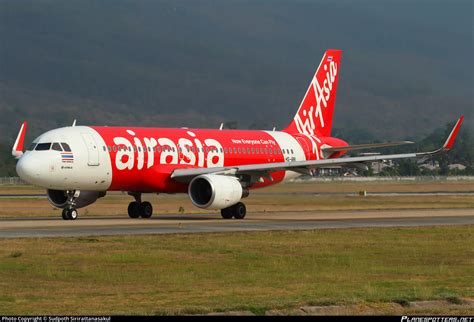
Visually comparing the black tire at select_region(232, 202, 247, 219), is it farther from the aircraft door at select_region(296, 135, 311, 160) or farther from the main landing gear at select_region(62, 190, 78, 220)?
the aircraft door at select_region(296, 135, 311, 160)

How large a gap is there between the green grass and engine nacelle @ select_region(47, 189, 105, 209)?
46.0 ft

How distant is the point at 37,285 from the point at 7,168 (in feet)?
359

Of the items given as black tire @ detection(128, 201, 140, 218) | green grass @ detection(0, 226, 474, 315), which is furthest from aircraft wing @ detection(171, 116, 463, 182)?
green grass @ detection(0, 226, 474, 315)

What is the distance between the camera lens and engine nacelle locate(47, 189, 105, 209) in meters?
46.3

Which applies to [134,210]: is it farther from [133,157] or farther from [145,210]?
[133,157]

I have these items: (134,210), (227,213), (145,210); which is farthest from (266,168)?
(134,210)

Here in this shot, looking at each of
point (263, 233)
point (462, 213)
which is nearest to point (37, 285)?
point (263, 233)

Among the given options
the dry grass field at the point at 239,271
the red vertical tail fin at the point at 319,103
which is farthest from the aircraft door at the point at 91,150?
the red vertical tail fin at the point at 319,103

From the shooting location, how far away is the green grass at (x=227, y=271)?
18.8 m

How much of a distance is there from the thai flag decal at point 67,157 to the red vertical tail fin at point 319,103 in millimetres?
17491

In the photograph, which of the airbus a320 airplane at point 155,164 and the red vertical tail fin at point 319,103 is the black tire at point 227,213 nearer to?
the airbus a320 airplane at point 155,164

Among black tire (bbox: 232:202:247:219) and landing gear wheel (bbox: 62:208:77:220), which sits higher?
landing gear wheel (bbox: 62:208:77:220)

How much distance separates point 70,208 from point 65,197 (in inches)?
62.0

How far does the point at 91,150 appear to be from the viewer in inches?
1756
